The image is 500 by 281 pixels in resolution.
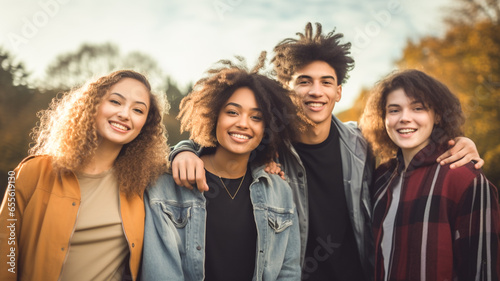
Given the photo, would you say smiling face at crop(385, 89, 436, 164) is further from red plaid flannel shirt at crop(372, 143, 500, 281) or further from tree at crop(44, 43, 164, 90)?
tree at crop(44, 43, 164, 90)

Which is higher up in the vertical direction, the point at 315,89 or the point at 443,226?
the point at 315,89

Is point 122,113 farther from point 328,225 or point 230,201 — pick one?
point 328,225

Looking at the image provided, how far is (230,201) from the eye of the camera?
3.27 meters

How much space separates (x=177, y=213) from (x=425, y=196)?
1.98 m

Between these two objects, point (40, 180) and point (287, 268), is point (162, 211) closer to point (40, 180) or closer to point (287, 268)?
point (40, 180)

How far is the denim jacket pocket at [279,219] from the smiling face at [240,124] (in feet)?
1.92

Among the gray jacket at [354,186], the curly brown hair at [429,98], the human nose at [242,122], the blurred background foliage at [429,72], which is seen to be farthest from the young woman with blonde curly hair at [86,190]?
the blurred background foliage at [429,72]

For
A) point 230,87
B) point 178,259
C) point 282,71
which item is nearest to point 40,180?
point 178,259

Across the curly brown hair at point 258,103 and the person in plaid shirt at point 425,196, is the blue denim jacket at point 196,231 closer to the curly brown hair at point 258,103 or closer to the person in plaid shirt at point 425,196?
the curly brown hair at point 258,103

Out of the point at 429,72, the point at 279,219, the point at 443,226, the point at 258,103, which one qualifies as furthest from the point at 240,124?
the point at 429,72

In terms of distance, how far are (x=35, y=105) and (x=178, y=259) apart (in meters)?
4.48

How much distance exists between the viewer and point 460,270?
9.37ft

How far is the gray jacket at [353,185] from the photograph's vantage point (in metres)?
3.69

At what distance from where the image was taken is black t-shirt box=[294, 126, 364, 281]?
3.67 metres
